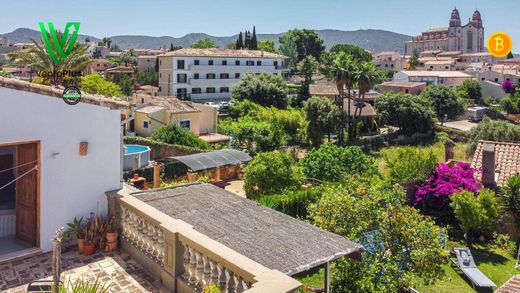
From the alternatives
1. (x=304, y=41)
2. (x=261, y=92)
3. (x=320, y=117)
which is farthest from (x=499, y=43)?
(x=304, y=41)

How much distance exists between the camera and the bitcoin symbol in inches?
848

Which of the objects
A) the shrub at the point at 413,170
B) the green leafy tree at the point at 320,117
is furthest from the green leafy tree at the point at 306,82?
the shrub at the point at 413,170

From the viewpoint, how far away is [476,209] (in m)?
18.8

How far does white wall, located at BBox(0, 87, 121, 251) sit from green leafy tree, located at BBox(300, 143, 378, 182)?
16.6 meters

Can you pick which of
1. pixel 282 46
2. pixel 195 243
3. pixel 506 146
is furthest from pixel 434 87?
pixel 195 243

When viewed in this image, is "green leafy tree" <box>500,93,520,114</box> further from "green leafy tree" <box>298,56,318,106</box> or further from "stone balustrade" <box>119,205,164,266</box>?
"stone balustrade" <box>119,205,164,266</box>

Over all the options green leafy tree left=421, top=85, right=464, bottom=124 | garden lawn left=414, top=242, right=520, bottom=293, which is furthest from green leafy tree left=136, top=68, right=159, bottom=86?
garden lawn left=414, top=242, right=520, bottom=293

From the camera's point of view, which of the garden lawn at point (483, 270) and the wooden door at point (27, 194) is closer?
the wooden door at point (27, 194)

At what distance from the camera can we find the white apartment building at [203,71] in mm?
69438

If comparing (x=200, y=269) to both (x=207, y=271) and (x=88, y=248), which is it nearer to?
(x=207, y=271)

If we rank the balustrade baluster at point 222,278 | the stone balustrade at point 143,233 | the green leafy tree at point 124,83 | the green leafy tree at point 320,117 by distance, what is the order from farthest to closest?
the green leafy tree at point 124,83 < the green leafy tree at point 320,117 < the stone balustrade at point 143,233 < the balustrade baluster at point 222,278

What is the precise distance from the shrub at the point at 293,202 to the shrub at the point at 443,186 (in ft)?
19.9

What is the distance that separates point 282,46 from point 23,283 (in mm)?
116434

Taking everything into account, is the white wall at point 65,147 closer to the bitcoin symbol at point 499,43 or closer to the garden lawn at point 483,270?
the garden lawn at point 483,270
